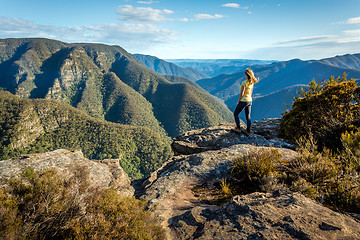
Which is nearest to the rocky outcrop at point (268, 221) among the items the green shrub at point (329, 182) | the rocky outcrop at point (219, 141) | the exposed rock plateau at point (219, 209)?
the exposed rock plateau at point (219, 209)

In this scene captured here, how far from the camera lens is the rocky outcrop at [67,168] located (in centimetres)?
559

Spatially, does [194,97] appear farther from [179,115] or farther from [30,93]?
[30,93]

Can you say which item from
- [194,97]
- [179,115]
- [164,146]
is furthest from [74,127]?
[194,97]

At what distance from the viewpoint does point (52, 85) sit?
19500cm

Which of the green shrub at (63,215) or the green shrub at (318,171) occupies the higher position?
the green shrub at (318,171)

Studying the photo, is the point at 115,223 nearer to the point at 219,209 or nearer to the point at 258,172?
the point at 219,209

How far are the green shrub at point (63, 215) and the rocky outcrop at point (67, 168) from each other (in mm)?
1737

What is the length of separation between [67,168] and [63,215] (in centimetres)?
369

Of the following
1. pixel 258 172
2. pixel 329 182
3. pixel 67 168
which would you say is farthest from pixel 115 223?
pixel 329 182

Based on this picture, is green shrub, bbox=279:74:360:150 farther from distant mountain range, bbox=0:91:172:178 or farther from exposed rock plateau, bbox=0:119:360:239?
distant mountain range, bbox=0:91:172:178

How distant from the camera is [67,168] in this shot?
6.50 metres

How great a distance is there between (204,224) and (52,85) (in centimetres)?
24333

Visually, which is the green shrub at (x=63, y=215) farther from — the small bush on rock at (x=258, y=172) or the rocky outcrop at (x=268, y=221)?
the small bush on rock at (x=258, y=172)

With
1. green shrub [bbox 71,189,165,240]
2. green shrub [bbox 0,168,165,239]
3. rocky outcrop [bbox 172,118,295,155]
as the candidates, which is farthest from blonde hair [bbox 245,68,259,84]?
green shrub [bbox 71,189,165,240]
